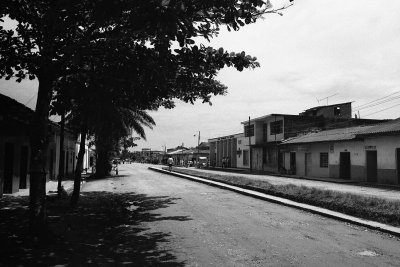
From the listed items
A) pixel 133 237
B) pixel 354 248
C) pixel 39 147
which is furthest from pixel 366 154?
pixel 39 147

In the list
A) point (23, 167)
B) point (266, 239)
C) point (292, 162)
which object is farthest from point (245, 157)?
point (266, 239)

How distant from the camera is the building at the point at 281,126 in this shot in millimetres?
40656

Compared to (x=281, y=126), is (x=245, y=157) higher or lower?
lower

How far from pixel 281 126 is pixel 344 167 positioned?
42.6ft

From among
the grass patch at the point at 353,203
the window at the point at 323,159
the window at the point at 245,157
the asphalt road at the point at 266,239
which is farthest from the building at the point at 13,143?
the window at the point at 245,157

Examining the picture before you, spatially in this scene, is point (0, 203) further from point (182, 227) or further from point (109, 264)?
point (109, 264)

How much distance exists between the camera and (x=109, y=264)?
19.9 feet

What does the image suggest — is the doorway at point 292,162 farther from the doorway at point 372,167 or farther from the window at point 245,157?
the window at point 245,157

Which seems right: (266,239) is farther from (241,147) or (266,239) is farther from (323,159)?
(241,147)

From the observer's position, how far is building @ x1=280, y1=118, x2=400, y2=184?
23094mm

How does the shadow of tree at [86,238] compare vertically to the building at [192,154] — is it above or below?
below

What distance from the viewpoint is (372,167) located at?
25.8 meters

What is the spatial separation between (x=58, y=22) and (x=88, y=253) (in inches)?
162

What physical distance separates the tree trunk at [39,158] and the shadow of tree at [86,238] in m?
0.34
